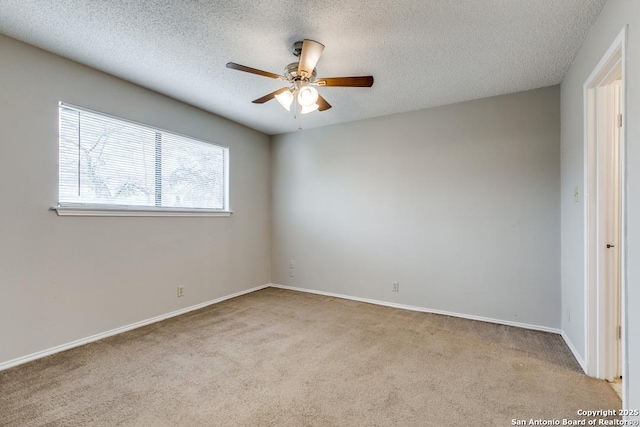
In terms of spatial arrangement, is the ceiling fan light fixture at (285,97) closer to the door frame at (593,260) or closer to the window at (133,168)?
the window at (133,168)

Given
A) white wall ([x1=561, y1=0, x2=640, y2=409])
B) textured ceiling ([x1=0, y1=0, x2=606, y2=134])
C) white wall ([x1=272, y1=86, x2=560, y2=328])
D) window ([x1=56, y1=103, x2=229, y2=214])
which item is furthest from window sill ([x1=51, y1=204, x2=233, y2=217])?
white wall ([x1=561, y1=0, x2=640, y2=409])

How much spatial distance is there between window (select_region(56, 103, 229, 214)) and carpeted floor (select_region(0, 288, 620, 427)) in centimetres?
134

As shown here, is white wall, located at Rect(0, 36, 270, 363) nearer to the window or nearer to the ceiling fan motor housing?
the window

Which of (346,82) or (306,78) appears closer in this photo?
(346,82)

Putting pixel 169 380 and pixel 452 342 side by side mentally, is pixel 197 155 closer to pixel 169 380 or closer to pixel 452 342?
pixel 169 380

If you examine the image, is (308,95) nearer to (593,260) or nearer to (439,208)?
(439,208)

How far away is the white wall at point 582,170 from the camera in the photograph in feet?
4.69

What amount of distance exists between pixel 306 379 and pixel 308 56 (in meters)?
2.30

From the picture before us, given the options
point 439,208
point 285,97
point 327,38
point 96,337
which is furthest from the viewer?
point 439,208

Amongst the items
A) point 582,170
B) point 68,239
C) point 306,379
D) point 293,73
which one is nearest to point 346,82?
point 293,73

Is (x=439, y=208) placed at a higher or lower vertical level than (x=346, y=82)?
lower

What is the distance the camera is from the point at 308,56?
6.88 feet

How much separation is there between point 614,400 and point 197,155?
173 inches

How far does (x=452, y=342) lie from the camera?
2.73 m
